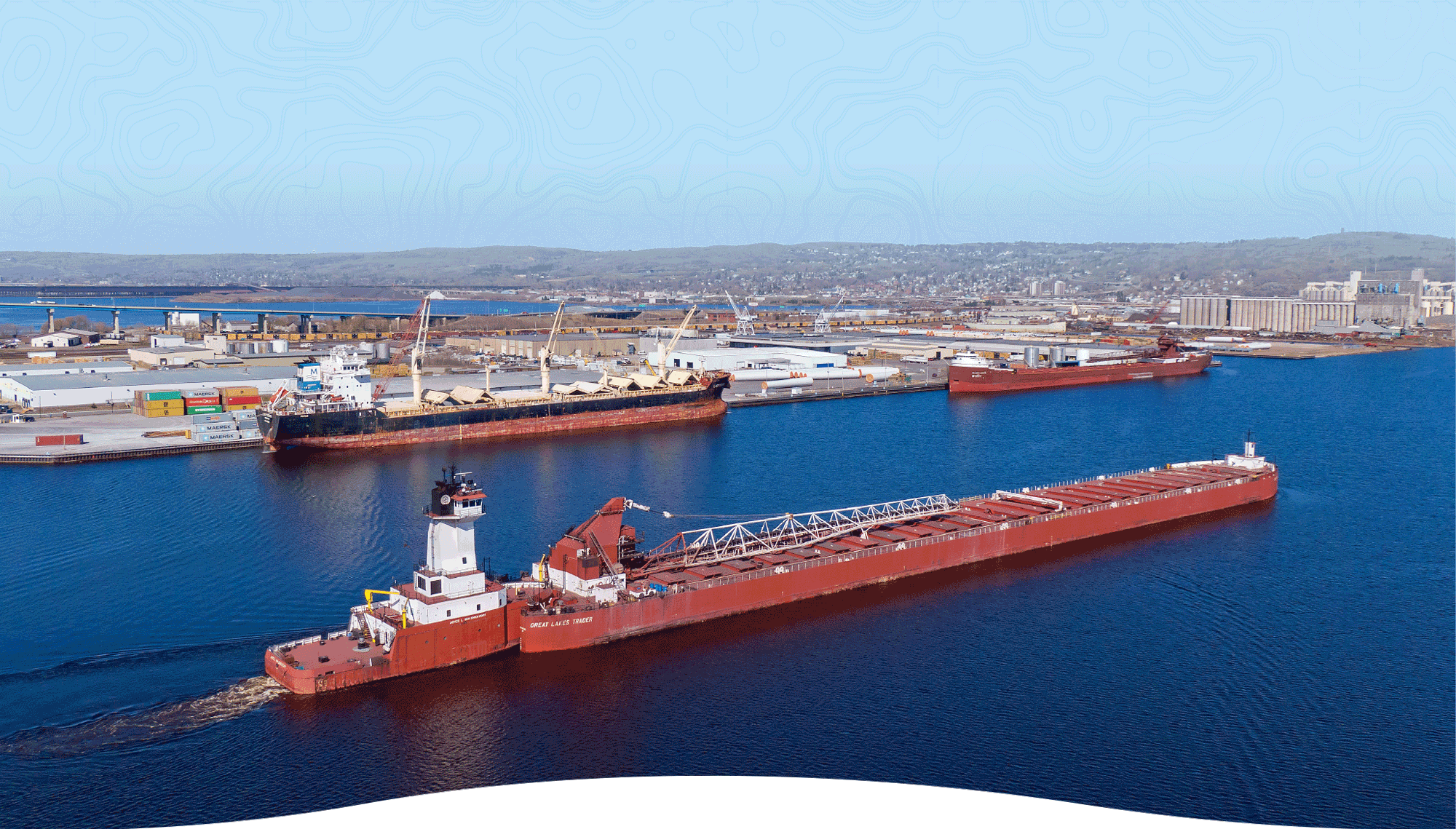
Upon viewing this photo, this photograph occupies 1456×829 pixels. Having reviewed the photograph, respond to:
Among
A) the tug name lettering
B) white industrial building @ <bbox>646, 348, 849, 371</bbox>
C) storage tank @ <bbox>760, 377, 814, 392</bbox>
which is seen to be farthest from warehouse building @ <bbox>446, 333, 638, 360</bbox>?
the tug name lettering

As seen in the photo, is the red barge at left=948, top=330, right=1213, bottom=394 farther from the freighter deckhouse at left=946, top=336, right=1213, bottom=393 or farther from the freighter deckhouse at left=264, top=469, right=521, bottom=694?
the freighter deckhouse at left=264, top=469, right=521, bottom=694

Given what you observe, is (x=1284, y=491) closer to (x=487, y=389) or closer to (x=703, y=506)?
(x=703, y=506)

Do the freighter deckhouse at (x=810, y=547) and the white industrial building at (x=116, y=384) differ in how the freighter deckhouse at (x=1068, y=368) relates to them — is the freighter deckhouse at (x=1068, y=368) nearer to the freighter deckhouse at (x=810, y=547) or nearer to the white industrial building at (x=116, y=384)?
the freighter deckhouse at (x=810, y=547)

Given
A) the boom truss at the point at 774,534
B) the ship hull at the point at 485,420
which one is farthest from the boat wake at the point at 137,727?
the ship hull at the point at 485,420

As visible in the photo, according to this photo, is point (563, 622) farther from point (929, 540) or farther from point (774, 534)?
point (929, 540)

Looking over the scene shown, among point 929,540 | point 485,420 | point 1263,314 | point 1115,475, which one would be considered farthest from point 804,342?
point 1263,314

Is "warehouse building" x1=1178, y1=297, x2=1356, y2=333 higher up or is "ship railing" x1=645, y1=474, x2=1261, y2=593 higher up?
"warehouse building" x1=1178, y1=297, x2=1356, y2=333
